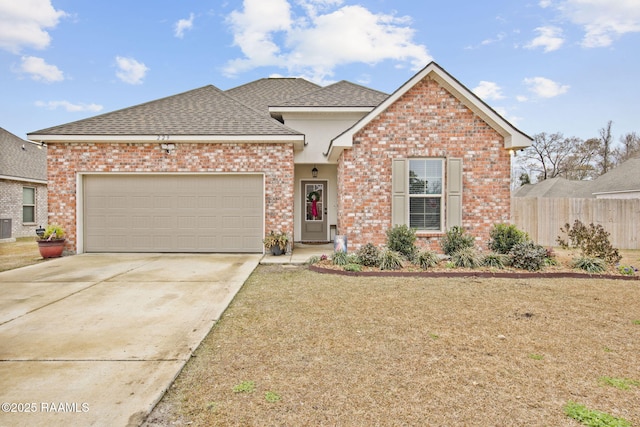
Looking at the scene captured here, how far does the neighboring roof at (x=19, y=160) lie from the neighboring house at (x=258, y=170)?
25.5ft

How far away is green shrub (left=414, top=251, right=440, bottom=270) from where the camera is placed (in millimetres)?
7594

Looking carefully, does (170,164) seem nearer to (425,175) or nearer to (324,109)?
(324,109)

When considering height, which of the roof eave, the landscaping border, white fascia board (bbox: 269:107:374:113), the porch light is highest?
white fascia board (bbox: 269:107:374:113)

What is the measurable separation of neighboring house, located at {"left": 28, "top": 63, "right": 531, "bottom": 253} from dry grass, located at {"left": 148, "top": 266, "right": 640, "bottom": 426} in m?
3.84

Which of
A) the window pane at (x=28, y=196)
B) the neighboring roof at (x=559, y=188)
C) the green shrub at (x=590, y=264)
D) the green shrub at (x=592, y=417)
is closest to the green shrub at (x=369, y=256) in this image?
the green shrub at (x=590, y=264)

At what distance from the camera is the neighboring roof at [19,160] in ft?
48.9

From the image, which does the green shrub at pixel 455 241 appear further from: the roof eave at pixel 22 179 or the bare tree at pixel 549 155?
the bare tree at pixel 549 155

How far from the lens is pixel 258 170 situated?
9.89 metres

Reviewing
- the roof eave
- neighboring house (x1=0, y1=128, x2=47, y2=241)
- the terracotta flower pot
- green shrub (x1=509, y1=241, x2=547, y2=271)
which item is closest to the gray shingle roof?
the terracotta flower pot


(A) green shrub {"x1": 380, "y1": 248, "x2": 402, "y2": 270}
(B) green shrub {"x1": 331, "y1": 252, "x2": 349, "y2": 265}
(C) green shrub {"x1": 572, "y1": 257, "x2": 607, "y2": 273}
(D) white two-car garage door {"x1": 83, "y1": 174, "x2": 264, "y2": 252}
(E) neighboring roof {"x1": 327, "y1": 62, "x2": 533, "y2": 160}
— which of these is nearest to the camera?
(C) green shrub {"x1": 572, "y1": 257, "x2": 607, "y2": 273}

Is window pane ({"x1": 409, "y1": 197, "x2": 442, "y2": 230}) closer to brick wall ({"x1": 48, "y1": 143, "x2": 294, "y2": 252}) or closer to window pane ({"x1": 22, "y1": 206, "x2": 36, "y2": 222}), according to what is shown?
brick wall ({"x1": 48, "y1": 143, "x2": 294, "y2": 252})

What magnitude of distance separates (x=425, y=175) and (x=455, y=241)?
6.46 ft

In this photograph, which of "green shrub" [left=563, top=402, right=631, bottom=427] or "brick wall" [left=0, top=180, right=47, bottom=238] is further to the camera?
"brick wall" [left=0, top=180, right=47, bottom=238]

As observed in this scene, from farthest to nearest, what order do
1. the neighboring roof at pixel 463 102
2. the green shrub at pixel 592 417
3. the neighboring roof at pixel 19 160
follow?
the neighboring roof at pixel 19 160 < the neighboring roof at pixel 463 102 < the green shrub at pixel 592 417
